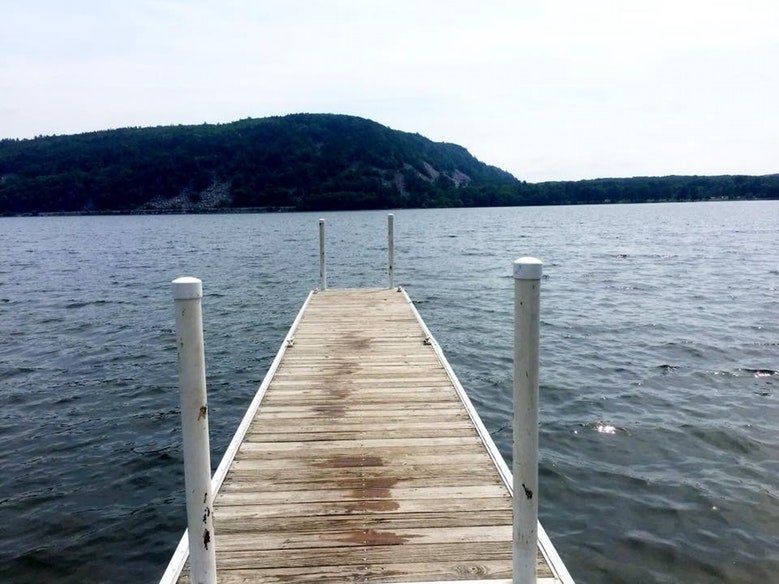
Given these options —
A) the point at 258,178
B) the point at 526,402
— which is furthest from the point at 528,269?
the point at 258,178

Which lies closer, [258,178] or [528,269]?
[528,269]

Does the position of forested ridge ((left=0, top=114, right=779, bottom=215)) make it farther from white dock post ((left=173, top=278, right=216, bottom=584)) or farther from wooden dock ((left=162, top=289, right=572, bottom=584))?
white dock post ((left=173, top=278, right=216, bottom=584))

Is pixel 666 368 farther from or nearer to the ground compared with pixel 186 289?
nearer to the ground

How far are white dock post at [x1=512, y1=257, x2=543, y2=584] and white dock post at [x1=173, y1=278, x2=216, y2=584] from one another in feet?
4.50

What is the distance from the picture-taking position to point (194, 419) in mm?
2582

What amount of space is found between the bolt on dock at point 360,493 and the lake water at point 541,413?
4.88 ft

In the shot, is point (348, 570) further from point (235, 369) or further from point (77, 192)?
point (77, 192)

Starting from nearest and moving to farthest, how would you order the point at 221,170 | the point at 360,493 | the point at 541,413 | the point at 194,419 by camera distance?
the point at 194,419
the point at 360,493
the point at 541,413
the point at 221,170

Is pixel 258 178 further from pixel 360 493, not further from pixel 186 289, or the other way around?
pixel 186 289

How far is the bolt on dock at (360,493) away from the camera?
3061 millimetres

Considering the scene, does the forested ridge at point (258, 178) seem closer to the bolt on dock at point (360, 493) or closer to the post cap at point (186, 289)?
the bolt on dock at point (360, 493)

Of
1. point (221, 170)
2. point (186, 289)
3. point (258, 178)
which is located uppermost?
point (221, 170)

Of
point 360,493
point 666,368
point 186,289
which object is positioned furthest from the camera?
point 666,368

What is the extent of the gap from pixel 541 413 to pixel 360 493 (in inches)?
197
